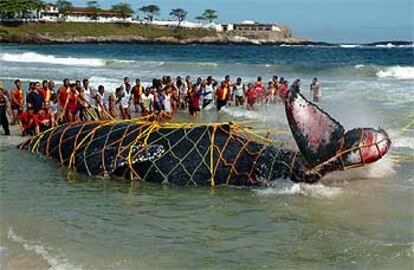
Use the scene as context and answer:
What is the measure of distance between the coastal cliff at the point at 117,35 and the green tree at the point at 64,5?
18.0m

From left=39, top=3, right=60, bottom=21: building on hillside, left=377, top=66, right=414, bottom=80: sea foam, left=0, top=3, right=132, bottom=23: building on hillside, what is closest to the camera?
left=377, top=66, right=414, bottom=80: sea foam

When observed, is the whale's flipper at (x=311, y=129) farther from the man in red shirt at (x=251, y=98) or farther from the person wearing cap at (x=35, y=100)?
the man in red shirt at (x=251, y=98)

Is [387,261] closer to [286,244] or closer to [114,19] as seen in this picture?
A: [286,244]

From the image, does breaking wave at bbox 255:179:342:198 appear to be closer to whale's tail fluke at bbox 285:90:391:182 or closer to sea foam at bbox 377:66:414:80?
whale's tail fluke at bbox 285:90:391:182

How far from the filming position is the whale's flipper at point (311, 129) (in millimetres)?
9688

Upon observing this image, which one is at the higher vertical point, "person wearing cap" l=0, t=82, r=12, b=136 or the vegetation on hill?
the vegetation on hill

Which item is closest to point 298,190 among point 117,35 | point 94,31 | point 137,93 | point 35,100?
point 35,100

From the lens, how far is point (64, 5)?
156625 mm

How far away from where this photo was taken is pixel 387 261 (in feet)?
23.6

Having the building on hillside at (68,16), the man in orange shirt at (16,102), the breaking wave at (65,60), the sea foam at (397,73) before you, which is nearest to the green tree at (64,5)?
the building on hillside at (68,16)

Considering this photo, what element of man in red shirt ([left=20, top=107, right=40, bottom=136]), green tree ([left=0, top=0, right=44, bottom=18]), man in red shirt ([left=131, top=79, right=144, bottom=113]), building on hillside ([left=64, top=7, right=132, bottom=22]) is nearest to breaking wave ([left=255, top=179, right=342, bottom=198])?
man in red shirt ([left=20, top=107, right=40, bottom=136])

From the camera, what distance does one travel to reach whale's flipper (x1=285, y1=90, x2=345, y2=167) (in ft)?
31.8

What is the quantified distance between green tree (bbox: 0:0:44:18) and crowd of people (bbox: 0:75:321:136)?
113664mm

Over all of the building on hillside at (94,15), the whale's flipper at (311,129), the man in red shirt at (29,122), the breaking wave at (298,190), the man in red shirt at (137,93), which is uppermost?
the building on hillside at (94,15)
